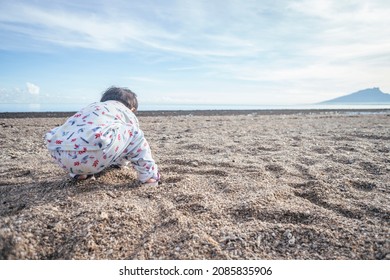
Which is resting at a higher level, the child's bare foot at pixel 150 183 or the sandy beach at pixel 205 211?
the child's bare foot at pixel 150 183

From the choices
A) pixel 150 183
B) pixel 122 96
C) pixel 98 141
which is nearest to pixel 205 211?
pixel 150 183

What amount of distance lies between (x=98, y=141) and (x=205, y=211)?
1093 millimetres

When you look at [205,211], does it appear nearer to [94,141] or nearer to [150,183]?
[150,183]

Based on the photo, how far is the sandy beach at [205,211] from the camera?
194cm

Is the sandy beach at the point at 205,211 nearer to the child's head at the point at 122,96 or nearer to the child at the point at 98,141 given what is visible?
the child at the point at 98,141

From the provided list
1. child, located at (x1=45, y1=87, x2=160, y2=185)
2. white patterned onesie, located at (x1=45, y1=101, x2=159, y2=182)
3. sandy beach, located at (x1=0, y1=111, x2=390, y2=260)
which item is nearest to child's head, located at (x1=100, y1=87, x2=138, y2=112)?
→ child, located at (x1=45, y1=87, x2=160, y2=185)

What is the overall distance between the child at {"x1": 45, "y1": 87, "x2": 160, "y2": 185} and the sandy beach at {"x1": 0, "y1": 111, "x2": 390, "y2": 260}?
274 mm

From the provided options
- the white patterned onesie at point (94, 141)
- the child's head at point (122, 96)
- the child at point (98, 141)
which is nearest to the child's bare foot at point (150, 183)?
the child at point (98, 141)

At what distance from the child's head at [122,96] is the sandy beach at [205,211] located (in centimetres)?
78

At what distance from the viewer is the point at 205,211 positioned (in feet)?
8.21

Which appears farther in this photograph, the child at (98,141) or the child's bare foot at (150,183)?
the child's bare foot at (150,183)

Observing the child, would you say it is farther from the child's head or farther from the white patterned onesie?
the child's head

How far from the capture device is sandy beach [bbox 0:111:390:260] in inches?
76.4
